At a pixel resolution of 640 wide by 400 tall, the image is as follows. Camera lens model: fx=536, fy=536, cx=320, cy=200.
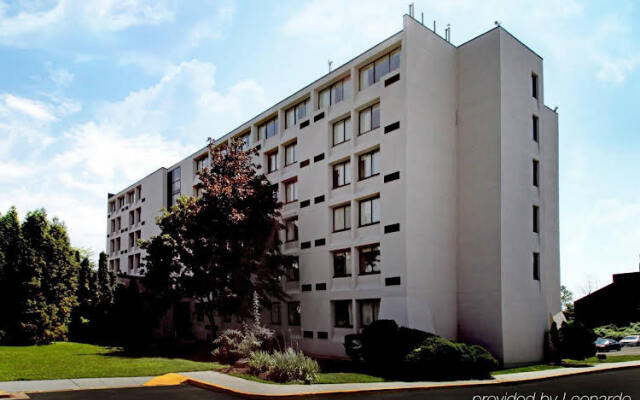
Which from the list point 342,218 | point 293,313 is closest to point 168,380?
point 342,218

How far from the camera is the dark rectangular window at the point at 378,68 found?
28.1 meters

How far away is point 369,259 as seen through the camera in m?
27.9

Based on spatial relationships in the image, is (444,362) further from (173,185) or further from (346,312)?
(173,185)

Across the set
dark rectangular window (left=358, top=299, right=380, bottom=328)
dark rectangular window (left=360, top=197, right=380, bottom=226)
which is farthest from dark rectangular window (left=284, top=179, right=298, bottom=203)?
dark rectangular window (left=358, top=299, right=380, bottom=328)

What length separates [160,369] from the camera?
65.0ft

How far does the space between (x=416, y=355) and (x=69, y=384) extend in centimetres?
1177

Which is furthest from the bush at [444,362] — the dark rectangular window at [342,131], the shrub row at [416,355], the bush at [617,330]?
the bush at [617,330]

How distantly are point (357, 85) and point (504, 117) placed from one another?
323 inches

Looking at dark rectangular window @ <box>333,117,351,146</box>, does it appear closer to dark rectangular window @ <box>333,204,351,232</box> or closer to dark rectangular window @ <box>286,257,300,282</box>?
dark rectangular window @ <box>333,204,351,232</box>

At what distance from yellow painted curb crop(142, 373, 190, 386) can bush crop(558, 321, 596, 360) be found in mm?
19096

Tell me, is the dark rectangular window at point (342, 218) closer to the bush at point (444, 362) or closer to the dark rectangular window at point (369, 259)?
the dark rectangular window at point (369, 259)

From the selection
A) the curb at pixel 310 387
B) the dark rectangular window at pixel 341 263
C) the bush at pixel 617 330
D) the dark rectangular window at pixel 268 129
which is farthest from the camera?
the bush at pixel 617 330

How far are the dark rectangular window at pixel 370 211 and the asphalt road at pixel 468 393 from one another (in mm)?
11140

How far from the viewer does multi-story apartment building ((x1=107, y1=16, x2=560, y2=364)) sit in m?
25.9
